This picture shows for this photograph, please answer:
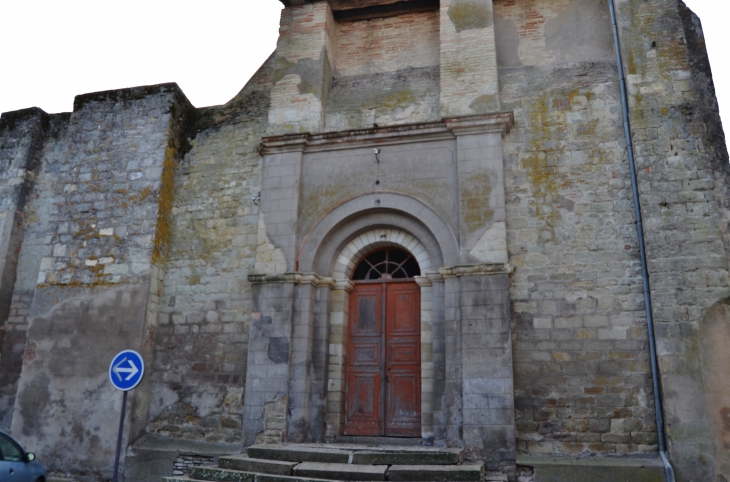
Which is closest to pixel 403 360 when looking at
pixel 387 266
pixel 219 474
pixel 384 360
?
pixel 384 360

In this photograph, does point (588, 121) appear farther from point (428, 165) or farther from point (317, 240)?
point (317, 240)

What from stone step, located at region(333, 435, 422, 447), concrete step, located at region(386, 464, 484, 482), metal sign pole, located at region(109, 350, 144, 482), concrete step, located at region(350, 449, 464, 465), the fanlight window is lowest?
concrete step, located at region(386, 464, 484, 482)

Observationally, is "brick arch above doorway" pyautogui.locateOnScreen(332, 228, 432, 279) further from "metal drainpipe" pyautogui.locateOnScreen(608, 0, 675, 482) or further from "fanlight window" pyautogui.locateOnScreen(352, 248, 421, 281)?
"metal drainpipe" pyautogui.locateOnScreen(608, 0, 675, 482)

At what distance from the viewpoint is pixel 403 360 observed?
8.97 m

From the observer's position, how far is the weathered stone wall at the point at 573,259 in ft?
25.7

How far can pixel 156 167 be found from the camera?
10383 millimetres

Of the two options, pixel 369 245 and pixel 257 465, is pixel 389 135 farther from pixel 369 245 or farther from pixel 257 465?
pixel 257 465

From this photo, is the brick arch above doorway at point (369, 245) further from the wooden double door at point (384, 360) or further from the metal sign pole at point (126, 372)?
the metal sign pole at point (126, 372)

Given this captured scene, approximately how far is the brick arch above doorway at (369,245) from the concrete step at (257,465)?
10.2ft

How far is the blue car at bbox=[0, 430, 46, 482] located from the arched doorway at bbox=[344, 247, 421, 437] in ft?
13.5

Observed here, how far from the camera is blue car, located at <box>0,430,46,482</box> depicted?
23.4 ft

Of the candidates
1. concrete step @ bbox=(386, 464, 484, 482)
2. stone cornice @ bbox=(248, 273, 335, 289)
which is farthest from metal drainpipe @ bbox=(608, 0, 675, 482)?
stone cornice @ bbox=(248, 273, 335, 289)

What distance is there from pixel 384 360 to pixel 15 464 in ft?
16.1

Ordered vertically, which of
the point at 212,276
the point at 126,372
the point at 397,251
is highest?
the point at 397,251
